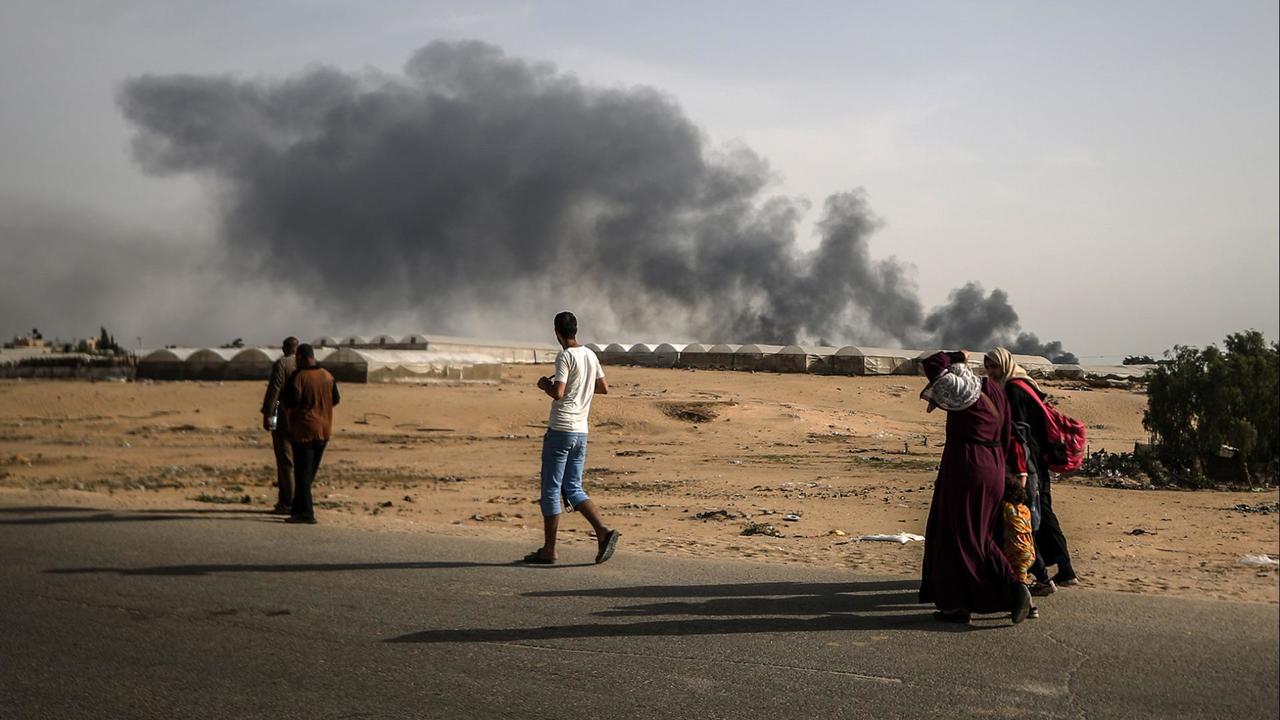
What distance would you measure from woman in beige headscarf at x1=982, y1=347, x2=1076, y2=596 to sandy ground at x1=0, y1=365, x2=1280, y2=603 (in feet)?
3.13

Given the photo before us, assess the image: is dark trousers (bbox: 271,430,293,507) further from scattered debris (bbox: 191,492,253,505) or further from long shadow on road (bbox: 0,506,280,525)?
scattered debris (bbox: 191,492,253,505)

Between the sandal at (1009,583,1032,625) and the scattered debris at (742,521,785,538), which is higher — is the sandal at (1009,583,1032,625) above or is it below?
above

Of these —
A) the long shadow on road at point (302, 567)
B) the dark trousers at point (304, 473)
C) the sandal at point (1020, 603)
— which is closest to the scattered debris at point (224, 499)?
the dark trousers at point (304, 473)

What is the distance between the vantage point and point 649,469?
20.5 metres

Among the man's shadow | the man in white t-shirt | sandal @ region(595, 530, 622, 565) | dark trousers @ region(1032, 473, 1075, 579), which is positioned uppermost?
the man in white t-shirt

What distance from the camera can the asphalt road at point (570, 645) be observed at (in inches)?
212

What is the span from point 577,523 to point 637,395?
75.4 ft

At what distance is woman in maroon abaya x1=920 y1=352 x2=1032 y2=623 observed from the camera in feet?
22.2

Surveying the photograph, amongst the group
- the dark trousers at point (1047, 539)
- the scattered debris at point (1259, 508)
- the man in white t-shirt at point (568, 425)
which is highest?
the man in white t-shirt at point (568, 425)

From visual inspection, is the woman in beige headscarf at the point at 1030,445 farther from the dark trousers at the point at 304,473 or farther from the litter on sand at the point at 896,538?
the dark trousers at the point at 304,473

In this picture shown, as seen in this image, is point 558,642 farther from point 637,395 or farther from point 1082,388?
point 1082,388

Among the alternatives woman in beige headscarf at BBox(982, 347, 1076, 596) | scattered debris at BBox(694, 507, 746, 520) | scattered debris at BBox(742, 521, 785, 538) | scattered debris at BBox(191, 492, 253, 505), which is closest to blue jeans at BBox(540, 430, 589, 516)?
woman in beige headscarf at BBox(982, 347, 1076, 596)

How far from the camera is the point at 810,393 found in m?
38.6

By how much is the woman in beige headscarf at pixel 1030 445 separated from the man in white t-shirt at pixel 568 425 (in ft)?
9.33
